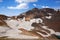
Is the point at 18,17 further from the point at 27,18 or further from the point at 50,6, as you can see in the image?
the point at 50,6

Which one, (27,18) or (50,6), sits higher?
(50,6)

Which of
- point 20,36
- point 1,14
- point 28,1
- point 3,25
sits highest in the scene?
point 28,1

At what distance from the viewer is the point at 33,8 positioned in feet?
9.82

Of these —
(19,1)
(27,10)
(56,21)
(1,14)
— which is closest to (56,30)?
(56,21)

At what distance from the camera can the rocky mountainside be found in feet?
9.71

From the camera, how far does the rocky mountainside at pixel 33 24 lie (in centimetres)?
296

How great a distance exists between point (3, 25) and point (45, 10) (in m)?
0.81

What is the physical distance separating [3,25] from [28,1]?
25.0 inches

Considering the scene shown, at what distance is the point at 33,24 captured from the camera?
9.83 ft

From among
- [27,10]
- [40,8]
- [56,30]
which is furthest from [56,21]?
[27,10]

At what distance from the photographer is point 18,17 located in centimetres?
301

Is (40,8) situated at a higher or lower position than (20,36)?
higher

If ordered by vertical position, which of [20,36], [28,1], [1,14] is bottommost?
[20,36]

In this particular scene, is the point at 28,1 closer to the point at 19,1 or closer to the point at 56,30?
the point at 19,1
